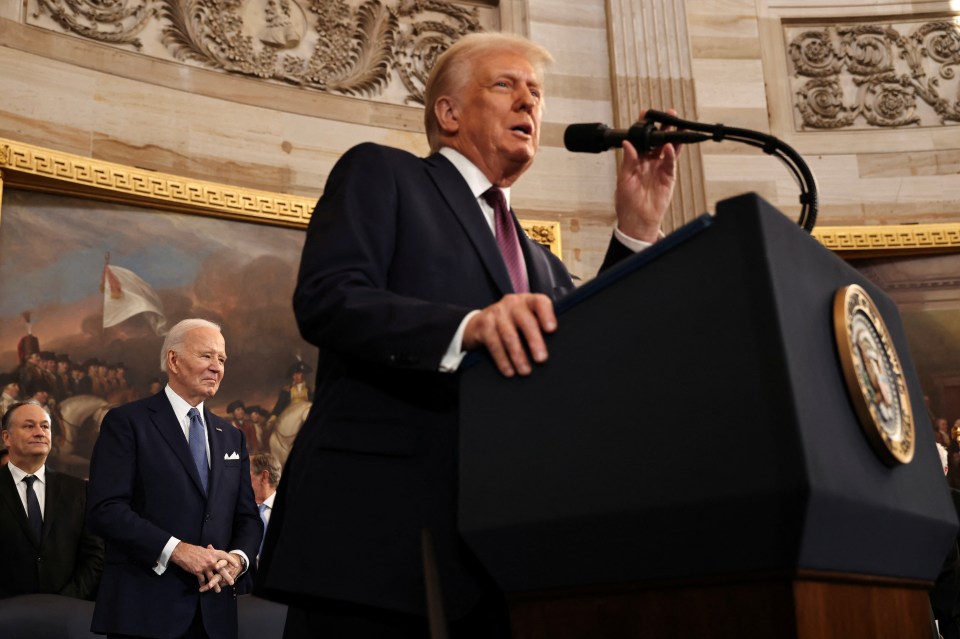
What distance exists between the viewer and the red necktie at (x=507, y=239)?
2.09 meters

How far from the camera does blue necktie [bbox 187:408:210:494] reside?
181 inches

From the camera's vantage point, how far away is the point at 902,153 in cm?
772

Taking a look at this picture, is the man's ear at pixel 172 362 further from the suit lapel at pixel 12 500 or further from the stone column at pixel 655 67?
the stone column at pixel 655 67

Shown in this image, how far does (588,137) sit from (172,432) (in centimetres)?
290

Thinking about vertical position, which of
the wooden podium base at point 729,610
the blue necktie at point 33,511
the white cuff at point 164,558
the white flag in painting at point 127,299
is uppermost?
the white flag in painting at point 127,299

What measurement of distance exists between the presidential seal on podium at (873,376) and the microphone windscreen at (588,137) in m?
0.71

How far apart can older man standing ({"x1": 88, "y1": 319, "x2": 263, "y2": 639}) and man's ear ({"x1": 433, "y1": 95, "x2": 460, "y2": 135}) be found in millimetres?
2486

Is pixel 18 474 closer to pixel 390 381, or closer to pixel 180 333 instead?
pixel 180 333

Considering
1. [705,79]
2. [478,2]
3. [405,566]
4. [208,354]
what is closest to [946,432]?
[705,79]

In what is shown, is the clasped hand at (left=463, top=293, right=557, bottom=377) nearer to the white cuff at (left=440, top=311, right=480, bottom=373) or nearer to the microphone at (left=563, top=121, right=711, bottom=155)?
the white cuff at (left=440, top=311, right=480, bottom=373)

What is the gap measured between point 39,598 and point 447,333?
3.94m

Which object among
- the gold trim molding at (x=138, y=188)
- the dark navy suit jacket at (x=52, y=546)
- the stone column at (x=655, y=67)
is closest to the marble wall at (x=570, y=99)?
the stone column at (x=655, y=67)

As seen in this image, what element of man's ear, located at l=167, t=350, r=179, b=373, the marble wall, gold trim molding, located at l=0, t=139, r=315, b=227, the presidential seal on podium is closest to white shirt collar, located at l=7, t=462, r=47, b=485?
man's ear, located at l=167, t=350, r=179, b=373

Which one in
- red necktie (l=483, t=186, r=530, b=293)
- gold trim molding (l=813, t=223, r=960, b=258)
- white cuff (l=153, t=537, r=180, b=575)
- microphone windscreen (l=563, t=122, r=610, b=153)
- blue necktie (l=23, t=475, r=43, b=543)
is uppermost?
gold trim molding (l=813, t=223, r=960, b=258)
